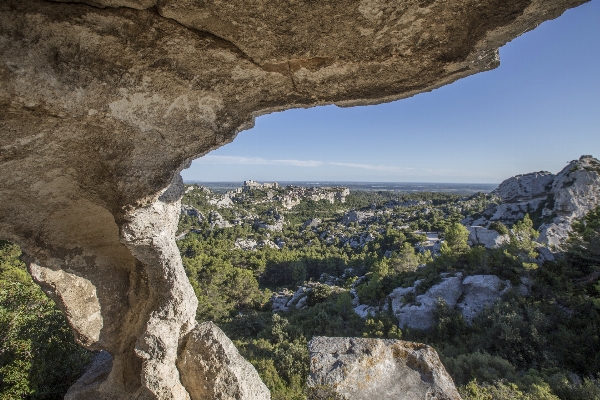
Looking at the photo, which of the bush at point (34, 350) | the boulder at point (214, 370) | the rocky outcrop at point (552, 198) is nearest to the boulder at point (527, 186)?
the rocky outcrop at point (552, 198)

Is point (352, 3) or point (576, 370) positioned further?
point (576, 370)

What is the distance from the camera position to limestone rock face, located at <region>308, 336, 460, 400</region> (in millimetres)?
5309

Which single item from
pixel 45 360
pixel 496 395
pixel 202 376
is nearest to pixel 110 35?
pixel 202 376

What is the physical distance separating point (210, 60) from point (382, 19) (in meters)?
1.40

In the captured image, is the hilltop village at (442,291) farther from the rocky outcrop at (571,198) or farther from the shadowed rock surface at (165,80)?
the shadowed rock surface at (165,80)

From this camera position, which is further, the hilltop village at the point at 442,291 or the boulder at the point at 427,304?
the boulder at the point at 427,304

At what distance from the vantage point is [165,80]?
2.54 metres

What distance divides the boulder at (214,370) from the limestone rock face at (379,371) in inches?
73.1

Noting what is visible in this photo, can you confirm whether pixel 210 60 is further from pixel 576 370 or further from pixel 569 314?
pixel 569 314

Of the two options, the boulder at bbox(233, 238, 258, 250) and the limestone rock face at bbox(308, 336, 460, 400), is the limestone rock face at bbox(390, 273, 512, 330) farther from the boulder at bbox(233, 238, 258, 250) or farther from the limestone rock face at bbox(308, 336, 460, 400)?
the boulder at bbox(233, 238, 258, 250)

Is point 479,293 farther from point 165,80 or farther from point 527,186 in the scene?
point 527,186

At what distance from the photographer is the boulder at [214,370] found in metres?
3.87

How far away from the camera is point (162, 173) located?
10.1 ft

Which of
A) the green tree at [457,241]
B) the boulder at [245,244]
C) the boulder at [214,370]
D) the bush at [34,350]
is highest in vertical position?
the boulder at [214,370]
